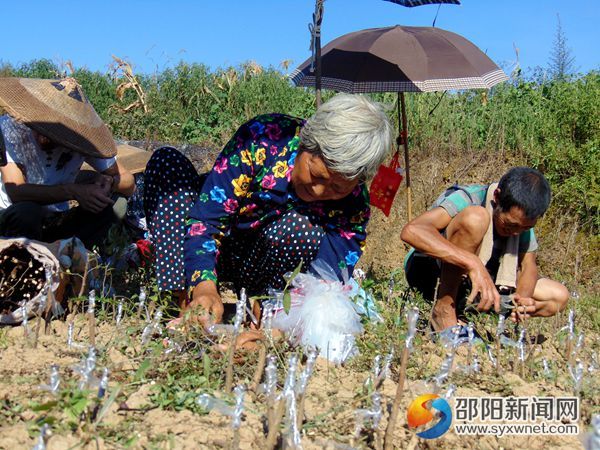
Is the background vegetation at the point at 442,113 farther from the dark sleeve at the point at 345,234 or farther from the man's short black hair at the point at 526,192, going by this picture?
the dark sleeve at the point at 345,234

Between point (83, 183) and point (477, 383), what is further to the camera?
point (83, 183)

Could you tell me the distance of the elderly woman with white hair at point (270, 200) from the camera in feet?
9.62

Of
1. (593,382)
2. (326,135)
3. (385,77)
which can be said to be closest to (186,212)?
(326,135)

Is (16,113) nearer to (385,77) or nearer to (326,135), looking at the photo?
(326,135)

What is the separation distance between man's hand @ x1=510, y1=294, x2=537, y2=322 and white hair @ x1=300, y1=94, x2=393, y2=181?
1.15m

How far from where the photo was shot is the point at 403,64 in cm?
498

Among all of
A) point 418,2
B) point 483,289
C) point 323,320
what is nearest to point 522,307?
point 483,289

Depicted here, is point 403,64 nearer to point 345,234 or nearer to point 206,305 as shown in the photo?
point 345,234

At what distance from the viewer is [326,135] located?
2875 mm

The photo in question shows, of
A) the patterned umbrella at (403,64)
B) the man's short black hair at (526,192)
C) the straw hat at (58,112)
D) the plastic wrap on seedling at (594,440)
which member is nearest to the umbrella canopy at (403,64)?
the patterned umbrella at (403,64)

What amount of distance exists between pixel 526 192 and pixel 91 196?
7.19 feet

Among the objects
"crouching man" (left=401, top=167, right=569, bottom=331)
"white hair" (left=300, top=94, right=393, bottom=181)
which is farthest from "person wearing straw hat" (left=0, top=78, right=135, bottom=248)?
"crouching man" (left=401, top=167, right=569, bottom=331)

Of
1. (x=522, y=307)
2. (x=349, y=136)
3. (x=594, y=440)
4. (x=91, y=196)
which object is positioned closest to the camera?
(x=594, y=440)

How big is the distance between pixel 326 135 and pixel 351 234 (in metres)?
0.69
